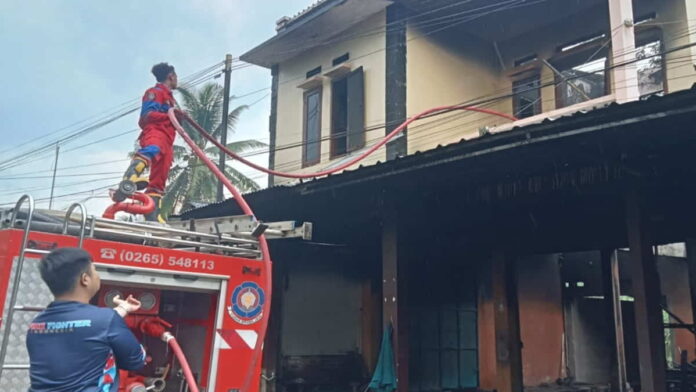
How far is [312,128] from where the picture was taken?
538 inches

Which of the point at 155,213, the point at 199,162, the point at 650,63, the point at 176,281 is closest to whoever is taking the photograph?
the point at 176,281

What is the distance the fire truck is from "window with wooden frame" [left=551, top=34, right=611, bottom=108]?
25.0ft

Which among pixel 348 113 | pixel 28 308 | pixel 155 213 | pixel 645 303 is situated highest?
pixel 348 113

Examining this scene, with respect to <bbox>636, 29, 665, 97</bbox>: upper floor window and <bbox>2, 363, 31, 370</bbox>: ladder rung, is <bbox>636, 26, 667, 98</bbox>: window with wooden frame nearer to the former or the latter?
<bbox>636, 29, 665, 97</bbox>: upper floor window

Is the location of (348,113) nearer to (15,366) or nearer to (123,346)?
(15,366)

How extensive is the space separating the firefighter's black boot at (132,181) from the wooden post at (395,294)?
3.58 metres

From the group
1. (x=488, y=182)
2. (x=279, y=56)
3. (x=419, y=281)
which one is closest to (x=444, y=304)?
(x=419, y=281)

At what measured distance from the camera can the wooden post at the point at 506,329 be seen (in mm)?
9391

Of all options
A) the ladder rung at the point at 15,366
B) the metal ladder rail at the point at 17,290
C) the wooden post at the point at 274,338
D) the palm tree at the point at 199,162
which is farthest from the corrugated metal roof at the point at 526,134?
the palm tree at the point at 199,162

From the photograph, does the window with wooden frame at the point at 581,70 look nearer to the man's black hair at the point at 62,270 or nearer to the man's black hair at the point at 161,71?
the man's black hair at the point at 161,71

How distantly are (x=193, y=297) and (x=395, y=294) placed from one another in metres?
3.70

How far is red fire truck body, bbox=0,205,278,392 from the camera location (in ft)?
14.2

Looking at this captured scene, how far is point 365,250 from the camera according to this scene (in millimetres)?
12039

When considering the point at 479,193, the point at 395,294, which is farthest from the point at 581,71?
the point at 395,294
